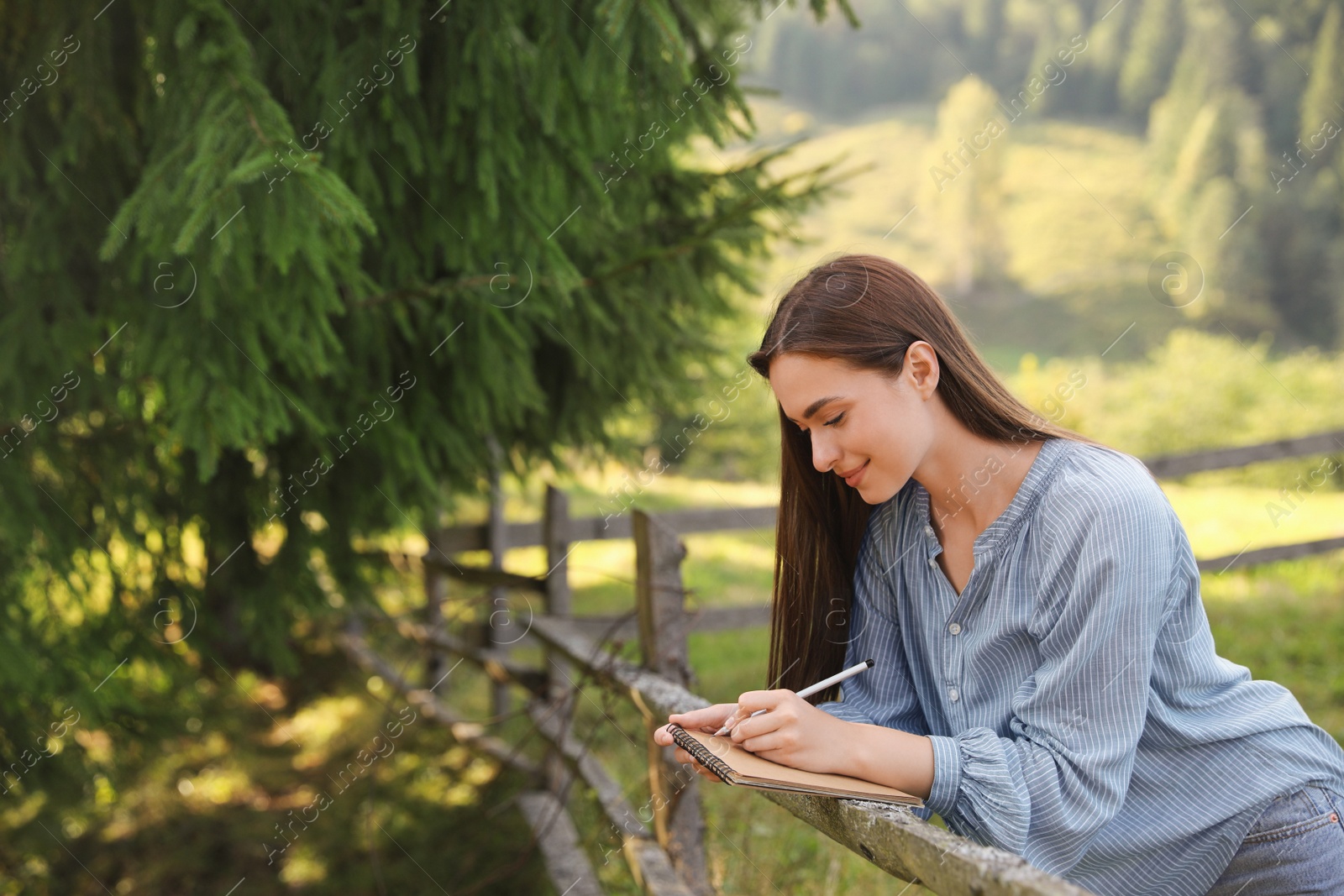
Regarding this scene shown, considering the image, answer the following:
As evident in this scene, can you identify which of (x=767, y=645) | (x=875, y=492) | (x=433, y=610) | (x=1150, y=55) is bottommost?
(x=1150, y=55)

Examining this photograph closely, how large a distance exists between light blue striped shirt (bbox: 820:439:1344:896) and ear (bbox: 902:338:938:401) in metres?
0.18

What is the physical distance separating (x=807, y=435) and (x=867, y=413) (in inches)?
7.8

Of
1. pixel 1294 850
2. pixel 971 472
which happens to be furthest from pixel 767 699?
pixel 1294 850

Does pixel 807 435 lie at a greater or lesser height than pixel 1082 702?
greater

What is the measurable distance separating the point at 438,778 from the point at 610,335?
9.30 ft

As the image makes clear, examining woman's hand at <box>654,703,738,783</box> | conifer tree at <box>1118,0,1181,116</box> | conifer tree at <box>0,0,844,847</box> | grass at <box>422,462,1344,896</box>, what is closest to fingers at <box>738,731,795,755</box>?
woman's hand at <box>654,703,738,783</box>

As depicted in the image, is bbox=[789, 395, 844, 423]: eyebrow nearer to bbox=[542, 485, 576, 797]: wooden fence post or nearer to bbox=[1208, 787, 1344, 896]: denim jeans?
bbox=[1208, 787, 1344, 896]: denim jeans

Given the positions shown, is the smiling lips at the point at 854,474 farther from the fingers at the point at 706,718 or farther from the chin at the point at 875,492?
the fingers at the point at 706,718

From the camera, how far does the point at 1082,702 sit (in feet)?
3.68

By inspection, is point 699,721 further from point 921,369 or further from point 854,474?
point 921,369

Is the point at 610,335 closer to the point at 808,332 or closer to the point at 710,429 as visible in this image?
the point at 808,332

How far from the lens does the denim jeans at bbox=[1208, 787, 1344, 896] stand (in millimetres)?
1167

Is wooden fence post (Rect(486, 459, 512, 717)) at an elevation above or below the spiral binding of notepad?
below

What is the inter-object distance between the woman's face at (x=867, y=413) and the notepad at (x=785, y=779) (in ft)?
1.29
